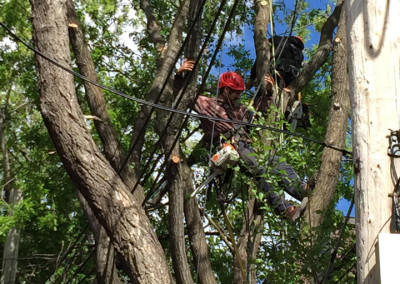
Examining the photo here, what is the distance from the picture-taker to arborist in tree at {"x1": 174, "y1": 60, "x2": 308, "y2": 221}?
5.98 metres

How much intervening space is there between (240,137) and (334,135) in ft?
3.05

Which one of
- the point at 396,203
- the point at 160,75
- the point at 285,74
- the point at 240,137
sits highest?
the point at 285,74

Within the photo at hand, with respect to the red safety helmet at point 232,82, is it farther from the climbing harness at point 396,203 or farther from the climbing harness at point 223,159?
the climbing harness at point 396,203

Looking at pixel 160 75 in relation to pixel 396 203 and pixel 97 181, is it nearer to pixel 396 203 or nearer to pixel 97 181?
pixel 97 181

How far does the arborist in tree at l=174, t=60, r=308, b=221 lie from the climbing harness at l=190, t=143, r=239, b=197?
9 centimetres

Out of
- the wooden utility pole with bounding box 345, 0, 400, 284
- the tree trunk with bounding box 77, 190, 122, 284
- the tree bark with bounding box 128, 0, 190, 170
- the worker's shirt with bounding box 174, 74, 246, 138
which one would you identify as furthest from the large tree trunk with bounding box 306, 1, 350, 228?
the wooden utility pole with bounding box 345, 0, 400, 284

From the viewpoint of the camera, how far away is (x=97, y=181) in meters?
5.29

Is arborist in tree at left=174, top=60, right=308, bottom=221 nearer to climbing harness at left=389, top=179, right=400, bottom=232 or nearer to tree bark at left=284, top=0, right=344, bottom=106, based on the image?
tree bark at left=284, top=0, right=344, bottom=106

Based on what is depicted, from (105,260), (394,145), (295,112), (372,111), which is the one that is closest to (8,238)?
(295,112)

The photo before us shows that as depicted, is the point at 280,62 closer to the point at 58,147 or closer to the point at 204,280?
the point at 204,280

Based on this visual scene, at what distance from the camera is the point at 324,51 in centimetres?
859

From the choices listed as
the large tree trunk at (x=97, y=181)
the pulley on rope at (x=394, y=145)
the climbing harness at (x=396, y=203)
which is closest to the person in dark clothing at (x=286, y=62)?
the large tree trunk at (x=97, y=181)

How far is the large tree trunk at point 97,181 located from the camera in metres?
5.12

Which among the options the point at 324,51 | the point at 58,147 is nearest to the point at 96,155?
the point at 58,147
